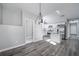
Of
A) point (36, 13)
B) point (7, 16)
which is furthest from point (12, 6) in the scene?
point (36, 13)

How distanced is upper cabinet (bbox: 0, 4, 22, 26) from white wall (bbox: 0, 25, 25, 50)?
0.32 meters

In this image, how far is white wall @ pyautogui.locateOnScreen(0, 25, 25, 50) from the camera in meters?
3.27

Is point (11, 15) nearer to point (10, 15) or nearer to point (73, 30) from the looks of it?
point (10, 15)

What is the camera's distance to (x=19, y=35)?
4.21m

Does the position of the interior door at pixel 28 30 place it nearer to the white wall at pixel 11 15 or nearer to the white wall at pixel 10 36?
the white wall at pixel 10 36

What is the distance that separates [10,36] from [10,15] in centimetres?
116

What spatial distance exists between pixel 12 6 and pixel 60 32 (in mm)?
4785

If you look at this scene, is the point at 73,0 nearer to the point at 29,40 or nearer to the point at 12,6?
the point at 12,6

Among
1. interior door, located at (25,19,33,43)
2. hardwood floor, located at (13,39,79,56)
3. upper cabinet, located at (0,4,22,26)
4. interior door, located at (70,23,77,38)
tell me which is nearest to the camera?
hardwood floor, located at (13,39,79,56)

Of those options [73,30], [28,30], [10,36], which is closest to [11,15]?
[10,36]

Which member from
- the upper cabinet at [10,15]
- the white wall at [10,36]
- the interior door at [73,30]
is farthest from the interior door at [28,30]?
the interior door at [73,30]

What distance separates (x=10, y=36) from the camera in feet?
11.9

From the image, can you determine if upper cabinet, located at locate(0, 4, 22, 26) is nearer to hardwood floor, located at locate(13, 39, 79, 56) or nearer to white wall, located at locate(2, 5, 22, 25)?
white wall, located at locate(2, 5, 22, 25)

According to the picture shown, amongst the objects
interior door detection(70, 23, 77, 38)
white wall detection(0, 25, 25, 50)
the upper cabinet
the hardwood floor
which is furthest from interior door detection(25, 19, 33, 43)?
interior door detection(70, 23, 77, 38)
